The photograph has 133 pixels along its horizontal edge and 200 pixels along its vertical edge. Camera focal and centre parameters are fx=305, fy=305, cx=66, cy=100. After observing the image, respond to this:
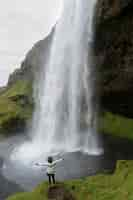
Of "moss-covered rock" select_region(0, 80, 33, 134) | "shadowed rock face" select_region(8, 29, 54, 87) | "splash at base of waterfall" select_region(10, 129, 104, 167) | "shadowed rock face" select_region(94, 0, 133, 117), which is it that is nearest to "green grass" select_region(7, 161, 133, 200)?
"splash at base of waterfall" select_region(10, 129, 104, 167)

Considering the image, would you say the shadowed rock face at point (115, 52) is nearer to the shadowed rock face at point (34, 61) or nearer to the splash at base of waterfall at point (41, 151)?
the splash at base of waterfall at point (41, 151)

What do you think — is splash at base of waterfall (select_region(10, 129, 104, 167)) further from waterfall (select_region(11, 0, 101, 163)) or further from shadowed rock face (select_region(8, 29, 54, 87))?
shadowed rock face (select_region(8, 29, 54, 87))

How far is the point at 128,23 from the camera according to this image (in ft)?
118

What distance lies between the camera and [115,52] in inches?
1524

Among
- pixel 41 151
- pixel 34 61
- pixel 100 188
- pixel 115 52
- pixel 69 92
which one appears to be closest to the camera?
pixel 100 188

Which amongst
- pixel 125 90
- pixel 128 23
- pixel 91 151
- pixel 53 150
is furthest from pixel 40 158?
pixel 128 23

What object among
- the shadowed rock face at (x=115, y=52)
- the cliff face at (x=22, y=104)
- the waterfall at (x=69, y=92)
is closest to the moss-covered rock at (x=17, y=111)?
the cliff face at (x=22, y=104)

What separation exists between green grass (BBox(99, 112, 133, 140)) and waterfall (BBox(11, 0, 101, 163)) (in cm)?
232

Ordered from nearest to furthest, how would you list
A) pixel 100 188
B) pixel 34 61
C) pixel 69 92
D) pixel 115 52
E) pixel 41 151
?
pixel 100 188 < pixel 41 151 < pixel 115 52 < pixel 69 92 < pixel 34 61

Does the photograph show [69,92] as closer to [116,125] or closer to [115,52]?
[116,125]

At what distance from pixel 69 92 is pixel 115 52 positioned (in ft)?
32.0

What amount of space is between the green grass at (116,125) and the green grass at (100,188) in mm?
22679

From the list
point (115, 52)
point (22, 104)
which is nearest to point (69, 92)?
point (115, 52)

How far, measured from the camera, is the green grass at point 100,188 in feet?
51.9
